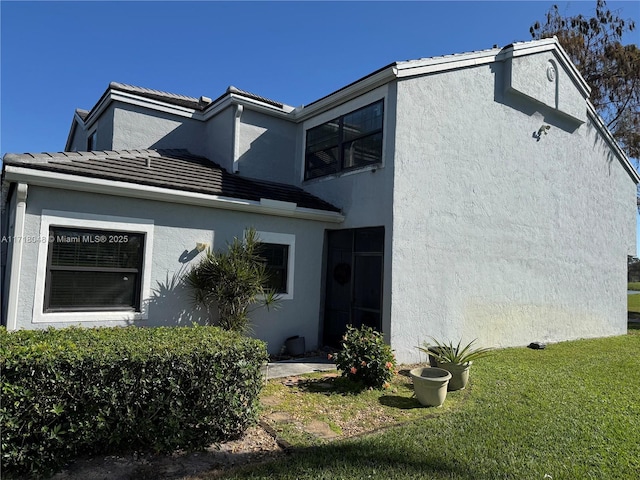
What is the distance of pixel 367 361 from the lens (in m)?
6.31

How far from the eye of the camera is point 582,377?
7.54 metres

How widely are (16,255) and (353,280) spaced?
6.17 m

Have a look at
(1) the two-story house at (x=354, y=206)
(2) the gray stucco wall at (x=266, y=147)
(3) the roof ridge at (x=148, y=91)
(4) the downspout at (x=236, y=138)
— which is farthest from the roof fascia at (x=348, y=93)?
(3) the roof ridge at (x=148, y=91)

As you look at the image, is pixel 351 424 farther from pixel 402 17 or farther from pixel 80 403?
pixel 402 17

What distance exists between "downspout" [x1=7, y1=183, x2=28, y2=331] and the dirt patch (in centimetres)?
339

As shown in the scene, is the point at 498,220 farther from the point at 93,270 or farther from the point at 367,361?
the point at 93,270

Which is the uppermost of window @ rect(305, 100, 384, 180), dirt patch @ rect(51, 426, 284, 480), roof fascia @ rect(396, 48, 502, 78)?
roof fascia @ rect(396, 48, 502, 78)

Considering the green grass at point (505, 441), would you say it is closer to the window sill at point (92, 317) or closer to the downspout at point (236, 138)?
the window sill at point (92, 317)

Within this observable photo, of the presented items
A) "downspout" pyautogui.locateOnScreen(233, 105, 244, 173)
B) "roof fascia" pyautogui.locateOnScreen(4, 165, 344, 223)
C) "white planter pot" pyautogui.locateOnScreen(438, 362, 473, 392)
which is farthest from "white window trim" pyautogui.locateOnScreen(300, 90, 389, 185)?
"white planter pot" pyautogui.locateOnScreen(438, 362, 473, 392)

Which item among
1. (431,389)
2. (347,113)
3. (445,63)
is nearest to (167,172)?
(347,113)

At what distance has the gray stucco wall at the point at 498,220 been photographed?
848cm

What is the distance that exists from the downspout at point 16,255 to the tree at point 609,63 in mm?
21873

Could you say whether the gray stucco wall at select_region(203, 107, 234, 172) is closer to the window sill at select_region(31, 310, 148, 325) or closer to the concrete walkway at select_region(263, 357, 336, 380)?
the window sill at select_region(31, 310, 148, 325)

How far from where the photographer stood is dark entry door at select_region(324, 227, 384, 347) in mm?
8688
